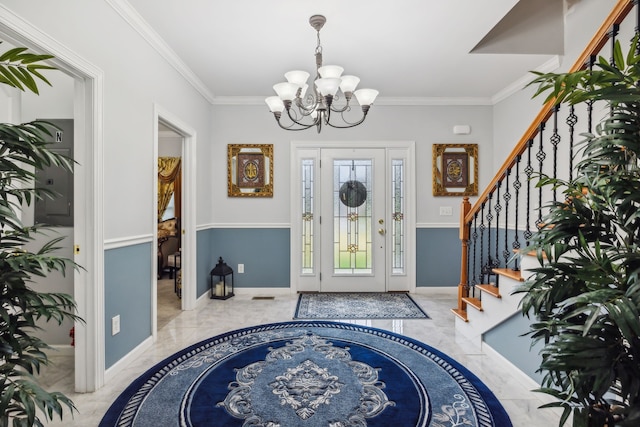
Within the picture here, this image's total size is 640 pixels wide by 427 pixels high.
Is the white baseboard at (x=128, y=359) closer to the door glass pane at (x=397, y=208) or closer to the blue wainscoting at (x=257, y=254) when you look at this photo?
the blue wainscoting at (x=257, y=254)

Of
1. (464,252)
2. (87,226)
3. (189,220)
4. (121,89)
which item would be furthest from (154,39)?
(464,252)

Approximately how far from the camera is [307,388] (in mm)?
2154

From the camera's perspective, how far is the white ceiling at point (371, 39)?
8.34ft

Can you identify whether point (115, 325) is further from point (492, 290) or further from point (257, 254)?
point (492, 290)

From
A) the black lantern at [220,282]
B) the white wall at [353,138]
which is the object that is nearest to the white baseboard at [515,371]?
the white wall at [353,138]

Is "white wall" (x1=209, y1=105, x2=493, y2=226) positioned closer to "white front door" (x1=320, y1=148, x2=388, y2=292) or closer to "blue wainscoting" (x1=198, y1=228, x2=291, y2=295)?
"blue wainscoting" (x1=198, y1=228, x2=291, y2=295)

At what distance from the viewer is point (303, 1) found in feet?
8.02

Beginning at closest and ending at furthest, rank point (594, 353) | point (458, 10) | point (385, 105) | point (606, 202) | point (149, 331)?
point (594, 353)
point (606, 202)
point (458, 10)
point (149, 331)
point (385, 105)

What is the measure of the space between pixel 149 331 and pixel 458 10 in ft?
11.7

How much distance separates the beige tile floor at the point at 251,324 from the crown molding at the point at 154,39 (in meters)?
2.53

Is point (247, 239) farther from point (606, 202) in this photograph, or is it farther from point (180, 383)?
point (606, 202)

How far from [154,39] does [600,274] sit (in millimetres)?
3321

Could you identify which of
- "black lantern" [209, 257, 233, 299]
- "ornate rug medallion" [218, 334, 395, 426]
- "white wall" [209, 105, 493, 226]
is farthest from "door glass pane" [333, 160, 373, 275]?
"ornate rug medallion" [218, 334, 395, 426]

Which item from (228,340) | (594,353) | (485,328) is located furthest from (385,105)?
(594,353)
